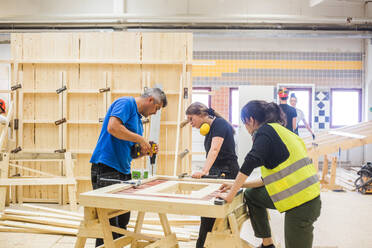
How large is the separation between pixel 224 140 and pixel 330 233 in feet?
6.95

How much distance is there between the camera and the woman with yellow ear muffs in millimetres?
3338

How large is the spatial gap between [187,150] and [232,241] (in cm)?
364

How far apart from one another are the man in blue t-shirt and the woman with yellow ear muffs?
0.50 meters

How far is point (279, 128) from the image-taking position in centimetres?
239

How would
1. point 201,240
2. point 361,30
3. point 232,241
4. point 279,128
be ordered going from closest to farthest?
1. point 232,241
2. point 279,128
3. point 201,240
4. point 361,30

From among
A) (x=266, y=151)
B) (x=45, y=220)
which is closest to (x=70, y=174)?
(x=45, y=220)

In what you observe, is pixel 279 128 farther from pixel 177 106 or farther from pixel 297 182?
A: pixel 177 106

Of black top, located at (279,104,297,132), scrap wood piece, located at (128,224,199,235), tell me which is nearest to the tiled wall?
black top, located at (279,104,297,132)

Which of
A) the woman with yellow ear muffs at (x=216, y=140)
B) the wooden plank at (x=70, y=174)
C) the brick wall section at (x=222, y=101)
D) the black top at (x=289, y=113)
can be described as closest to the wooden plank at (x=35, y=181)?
the wooden plank at (x=70, y=174)

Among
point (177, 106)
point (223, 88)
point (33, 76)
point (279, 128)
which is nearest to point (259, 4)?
point (223, 88)

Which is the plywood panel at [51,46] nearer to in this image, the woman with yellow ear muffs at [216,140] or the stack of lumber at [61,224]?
the stack of lumber at [61,224]

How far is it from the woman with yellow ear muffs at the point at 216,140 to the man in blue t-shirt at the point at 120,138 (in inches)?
19.6

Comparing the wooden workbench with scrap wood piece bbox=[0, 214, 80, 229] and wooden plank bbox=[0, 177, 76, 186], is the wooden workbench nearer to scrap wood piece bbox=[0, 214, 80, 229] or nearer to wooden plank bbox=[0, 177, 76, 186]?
scrap wood piece bbox=[0, 214, 80, 229]

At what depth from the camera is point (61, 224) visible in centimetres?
446
